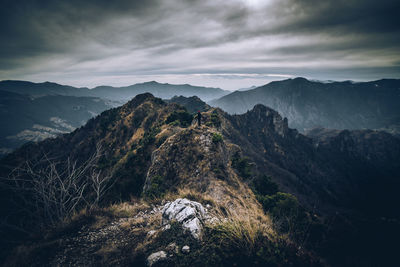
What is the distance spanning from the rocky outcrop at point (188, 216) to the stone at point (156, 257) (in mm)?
1188

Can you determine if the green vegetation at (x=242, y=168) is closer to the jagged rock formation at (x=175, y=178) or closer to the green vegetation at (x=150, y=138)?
the jagged rock formation at (x=175, y=178)

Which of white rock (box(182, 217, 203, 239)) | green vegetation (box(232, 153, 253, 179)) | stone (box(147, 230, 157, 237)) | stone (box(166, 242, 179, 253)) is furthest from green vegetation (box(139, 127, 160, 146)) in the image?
stone (box(166, 242, 179, 253))

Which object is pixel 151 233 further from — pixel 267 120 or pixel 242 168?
pixel 267 120

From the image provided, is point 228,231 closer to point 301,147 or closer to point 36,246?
point 36,246

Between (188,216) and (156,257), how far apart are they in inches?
76.9

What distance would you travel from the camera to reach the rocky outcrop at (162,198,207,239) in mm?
6599

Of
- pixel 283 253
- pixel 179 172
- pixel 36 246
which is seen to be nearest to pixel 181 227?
pixel 283 253

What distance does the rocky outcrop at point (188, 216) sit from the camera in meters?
6.60

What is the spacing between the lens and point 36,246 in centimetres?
645

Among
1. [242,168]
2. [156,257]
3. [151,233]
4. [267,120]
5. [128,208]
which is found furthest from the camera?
[267,120]

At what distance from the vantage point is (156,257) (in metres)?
5.73

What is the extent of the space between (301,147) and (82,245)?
8653 inches

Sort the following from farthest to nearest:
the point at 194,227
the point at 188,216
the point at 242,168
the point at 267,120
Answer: the point at 267,120 < the point at 242,168 < the point at 188,216 < the point at 194,227

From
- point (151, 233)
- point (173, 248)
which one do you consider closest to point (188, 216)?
point (173, 248)
